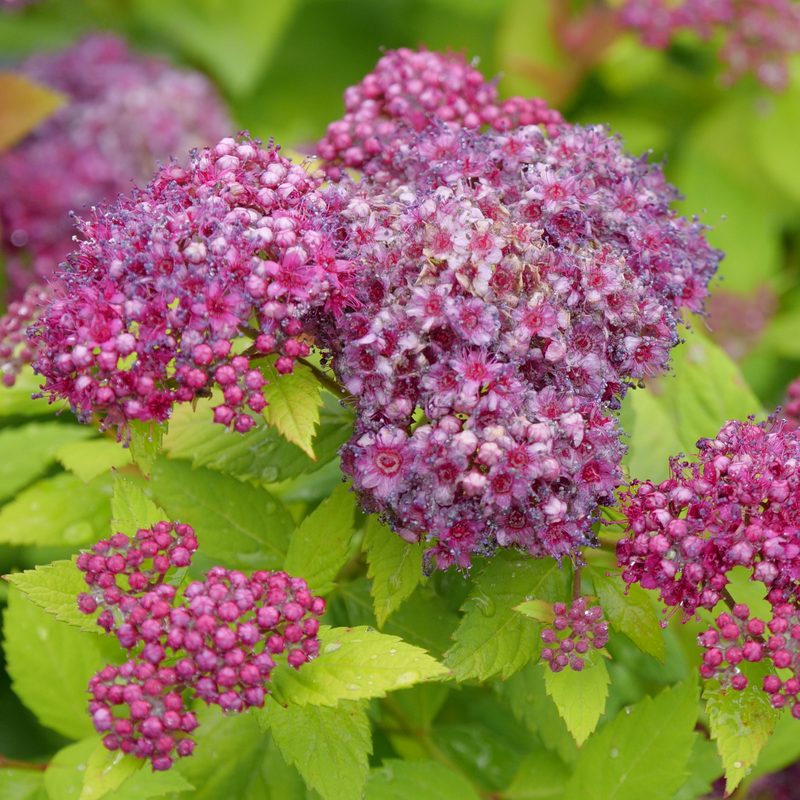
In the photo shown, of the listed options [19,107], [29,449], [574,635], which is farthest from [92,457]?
[19,107]

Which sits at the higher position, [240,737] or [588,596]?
[588,596]

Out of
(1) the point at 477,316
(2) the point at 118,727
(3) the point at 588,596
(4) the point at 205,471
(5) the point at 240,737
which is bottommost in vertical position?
(5) the point at 240,737

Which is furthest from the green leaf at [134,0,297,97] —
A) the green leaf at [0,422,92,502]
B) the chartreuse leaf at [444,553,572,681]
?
the chartreuse leaf at [444,553,572,681]

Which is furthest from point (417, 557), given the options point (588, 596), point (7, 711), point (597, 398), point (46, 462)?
point (7, 711)

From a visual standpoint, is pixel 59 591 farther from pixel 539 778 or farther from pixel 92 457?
pixel 539 778

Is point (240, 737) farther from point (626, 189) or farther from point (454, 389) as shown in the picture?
point (626, 189)

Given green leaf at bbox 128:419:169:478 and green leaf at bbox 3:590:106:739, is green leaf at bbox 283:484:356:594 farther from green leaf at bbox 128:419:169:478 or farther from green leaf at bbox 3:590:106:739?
green leaf at bbox 3:590:106:739

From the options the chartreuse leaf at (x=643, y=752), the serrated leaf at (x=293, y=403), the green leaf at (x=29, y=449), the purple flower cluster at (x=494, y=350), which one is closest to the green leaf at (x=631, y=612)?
the purple flower cluster at (x=494, y=350)

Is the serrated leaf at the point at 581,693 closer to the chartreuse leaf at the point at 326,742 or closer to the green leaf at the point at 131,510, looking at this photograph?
the chartreuse leaf at the point at 326,742
